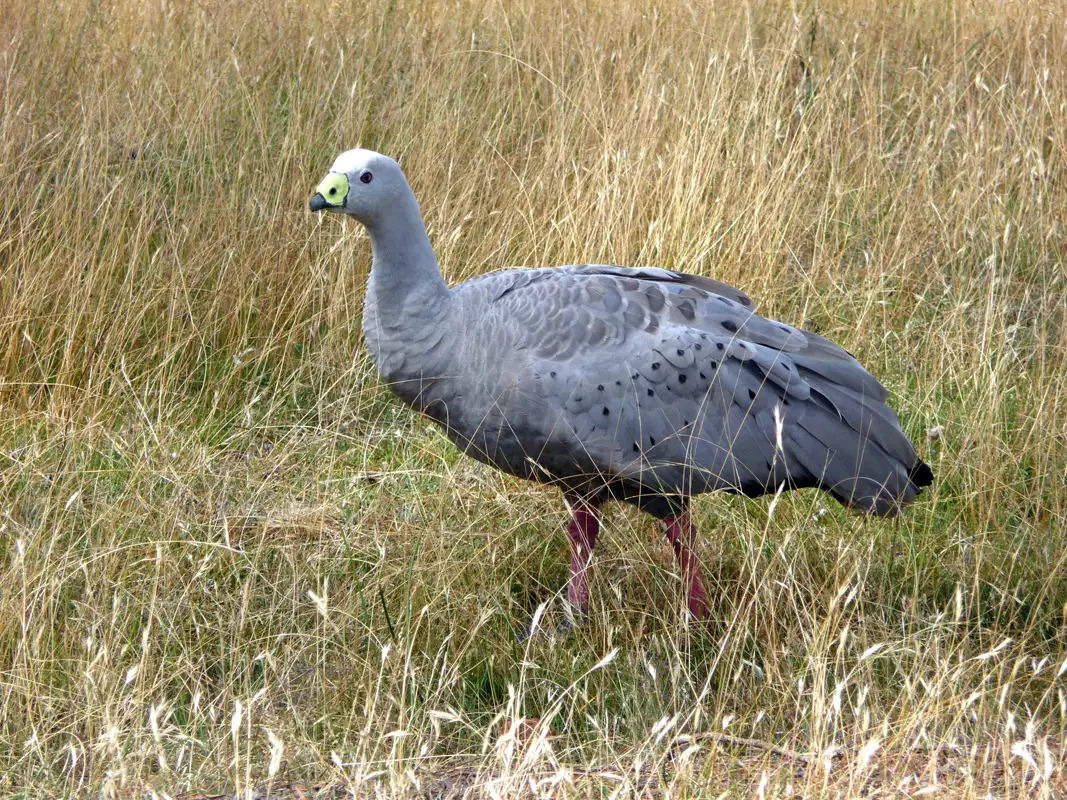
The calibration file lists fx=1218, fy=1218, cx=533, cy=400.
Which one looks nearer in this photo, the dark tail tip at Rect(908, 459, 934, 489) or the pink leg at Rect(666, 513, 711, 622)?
the pink leg at Rect(666, 513, 711, 622)

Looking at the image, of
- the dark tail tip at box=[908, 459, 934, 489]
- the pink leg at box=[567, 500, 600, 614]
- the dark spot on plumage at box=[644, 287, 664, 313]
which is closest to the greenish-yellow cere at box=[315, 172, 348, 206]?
the dark spot on plumage at box=[644, 287, 664, 313]

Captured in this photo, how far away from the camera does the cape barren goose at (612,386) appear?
3.49 metres

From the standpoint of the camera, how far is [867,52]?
6.09 m

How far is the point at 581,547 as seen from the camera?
3676 mm

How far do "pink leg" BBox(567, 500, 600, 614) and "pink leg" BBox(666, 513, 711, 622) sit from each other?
0.23 meters

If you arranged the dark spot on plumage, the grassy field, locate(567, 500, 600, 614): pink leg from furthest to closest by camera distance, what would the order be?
1. the dark spot on plumage
2. locate(567, 500, 600, 614): pink leg
3. the grassy field

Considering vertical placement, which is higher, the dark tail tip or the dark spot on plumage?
the dark spot on plumage

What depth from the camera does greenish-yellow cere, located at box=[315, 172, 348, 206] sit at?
353cm

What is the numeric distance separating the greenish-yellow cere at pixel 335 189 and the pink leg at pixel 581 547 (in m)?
1.14

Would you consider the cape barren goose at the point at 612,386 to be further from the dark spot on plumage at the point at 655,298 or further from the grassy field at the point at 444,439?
the grassy field at the point at 444,439

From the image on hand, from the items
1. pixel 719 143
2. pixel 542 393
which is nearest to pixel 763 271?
pixel 719 143

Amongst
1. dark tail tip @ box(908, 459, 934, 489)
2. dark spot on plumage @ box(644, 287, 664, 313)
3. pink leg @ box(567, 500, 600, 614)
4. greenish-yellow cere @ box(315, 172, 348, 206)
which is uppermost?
greenish-yellow cere @ box(315, 172, 348, 206)

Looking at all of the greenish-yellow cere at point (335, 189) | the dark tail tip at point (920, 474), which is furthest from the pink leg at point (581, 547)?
the greenish-yellow cere at point (335, 189)

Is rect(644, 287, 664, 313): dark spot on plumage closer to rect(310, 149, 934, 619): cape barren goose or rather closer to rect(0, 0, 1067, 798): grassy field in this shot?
rect(310, 149, 934, 619): cape barren goose
